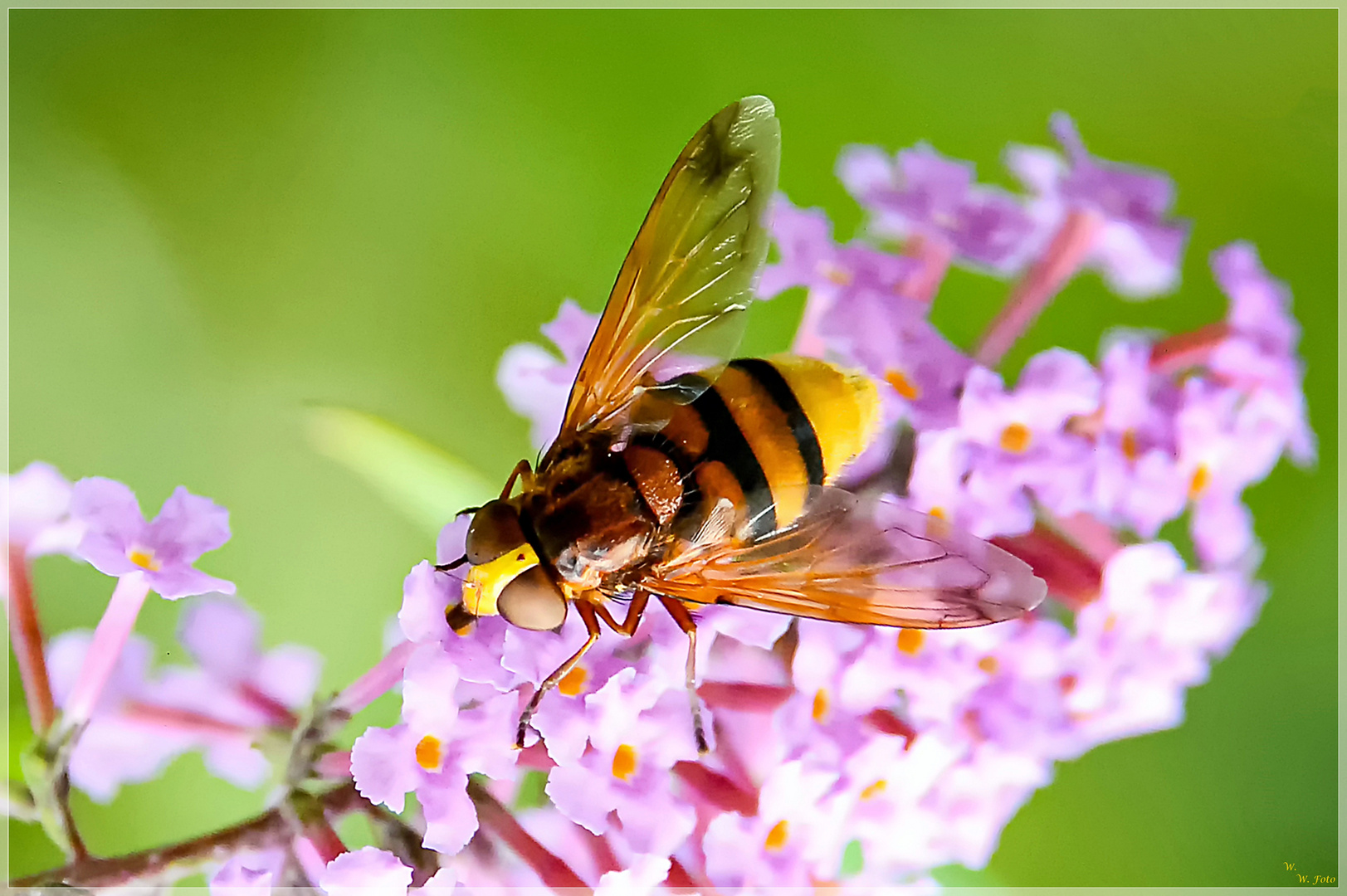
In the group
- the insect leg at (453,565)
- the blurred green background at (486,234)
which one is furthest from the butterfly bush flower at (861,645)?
the blurred green background at (486,234)

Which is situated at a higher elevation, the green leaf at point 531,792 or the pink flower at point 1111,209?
the pink flower at point 1111,209

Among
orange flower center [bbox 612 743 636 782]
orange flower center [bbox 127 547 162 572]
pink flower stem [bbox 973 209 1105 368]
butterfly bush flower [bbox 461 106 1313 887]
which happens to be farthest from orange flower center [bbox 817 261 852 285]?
orange flower center [bbox 127 547 162 572]

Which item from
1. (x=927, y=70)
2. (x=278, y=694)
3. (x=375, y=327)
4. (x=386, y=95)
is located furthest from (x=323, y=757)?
(x=927, y=70)

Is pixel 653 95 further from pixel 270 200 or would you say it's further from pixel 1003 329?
pixel 1003 329

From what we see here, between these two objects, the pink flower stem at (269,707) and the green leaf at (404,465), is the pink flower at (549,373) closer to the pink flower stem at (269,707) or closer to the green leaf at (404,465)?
the green leaf at (404,465)

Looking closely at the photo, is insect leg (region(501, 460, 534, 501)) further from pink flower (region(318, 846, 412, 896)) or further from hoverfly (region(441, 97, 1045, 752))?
pink flower (region(318, 846, 412, 896))
